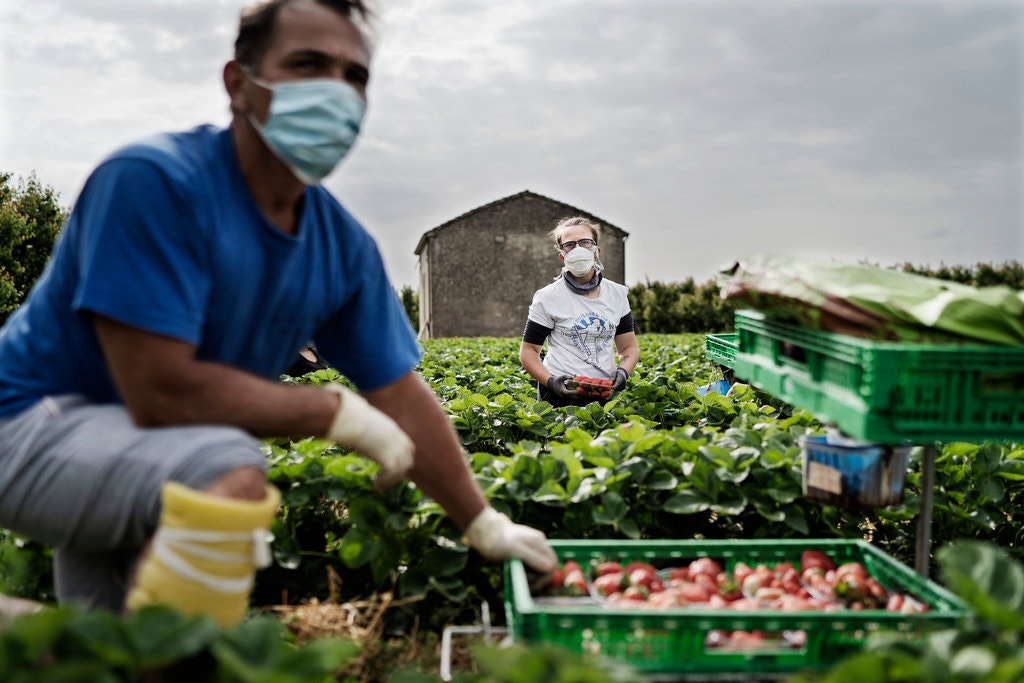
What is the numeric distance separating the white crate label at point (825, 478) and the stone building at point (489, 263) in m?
33.2

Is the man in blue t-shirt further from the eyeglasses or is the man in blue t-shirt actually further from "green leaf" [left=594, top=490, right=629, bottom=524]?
the eyeglasses

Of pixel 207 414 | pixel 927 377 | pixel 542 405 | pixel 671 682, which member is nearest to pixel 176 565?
pixel 207 414

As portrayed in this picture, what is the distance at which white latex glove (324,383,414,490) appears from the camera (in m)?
2.14

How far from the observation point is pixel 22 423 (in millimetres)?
2059

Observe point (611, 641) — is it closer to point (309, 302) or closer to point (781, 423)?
point (309, 302)

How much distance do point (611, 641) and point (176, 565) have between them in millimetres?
1028

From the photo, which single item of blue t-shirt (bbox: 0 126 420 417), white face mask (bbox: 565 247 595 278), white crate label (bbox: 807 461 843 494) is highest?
white face mask (bbox: 565 247 595 278)

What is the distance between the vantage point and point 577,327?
538 centimetres

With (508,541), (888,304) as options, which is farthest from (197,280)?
(888,304)

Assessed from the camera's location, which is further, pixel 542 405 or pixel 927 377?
pixel 542 405

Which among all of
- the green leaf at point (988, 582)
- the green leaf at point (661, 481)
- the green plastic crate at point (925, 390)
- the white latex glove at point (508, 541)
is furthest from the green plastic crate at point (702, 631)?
the green leaf at point (661, 481)

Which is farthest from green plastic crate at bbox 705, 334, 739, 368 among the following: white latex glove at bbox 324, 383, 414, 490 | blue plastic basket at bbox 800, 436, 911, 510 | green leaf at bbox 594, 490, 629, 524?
white latex glove at bbox 324, 383, 414, 490

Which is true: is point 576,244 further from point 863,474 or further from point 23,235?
point 23,235

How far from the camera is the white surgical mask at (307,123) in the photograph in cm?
216
